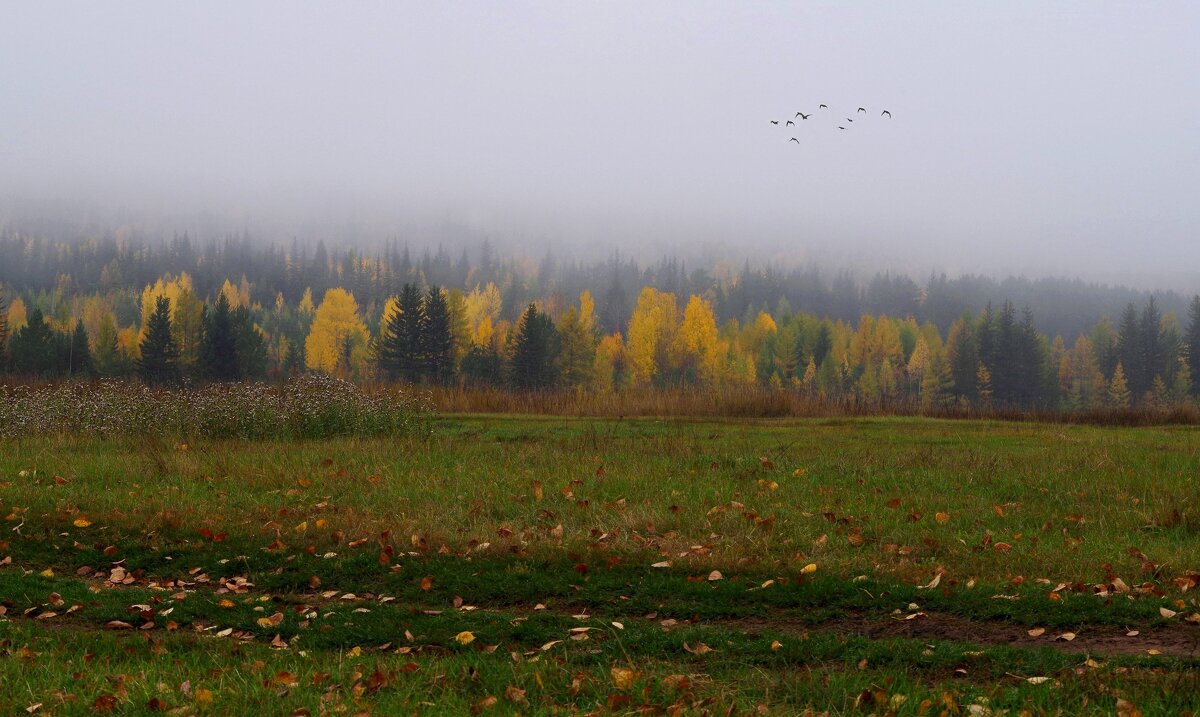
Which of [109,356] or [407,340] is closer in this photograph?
[407,340]

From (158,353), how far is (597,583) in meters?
73.3

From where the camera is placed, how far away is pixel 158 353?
71.7 m

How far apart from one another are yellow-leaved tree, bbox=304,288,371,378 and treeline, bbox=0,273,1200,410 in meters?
0.15

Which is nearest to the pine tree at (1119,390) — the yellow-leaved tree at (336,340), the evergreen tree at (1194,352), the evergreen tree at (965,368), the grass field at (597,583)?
the evergreen tree at (1194,352)

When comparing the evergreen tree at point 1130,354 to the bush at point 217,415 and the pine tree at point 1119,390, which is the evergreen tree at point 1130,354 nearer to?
the pine tree at point 1119,390

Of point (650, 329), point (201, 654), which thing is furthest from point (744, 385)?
point (650, 329)

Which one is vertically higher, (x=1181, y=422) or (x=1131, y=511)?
(x=1131, y=511)

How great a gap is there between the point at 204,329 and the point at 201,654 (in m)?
79.7

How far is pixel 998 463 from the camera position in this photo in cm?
1364

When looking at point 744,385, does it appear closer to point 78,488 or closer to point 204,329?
point 78,488

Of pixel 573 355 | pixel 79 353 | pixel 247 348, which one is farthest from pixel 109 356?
pixel 573 355

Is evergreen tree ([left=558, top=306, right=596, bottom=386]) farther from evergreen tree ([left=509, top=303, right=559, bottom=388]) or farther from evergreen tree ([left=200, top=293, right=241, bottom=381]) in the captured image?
evergreen tree ([left=200, top=293, right=241, bottom=381])

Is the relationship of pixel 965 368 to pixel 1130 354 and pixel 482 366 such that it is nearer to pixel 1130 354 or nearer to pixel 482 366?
pixel 1130 354

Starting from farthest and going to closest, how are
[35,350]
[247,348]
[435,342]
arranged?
[435,342]
[247,348]
[35,350]
